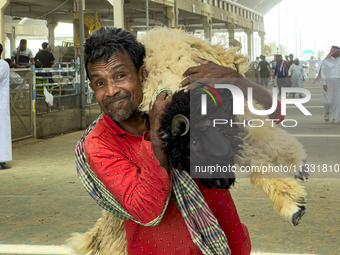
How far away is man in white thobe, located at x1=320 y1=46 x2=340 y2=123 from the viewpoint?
1064cm

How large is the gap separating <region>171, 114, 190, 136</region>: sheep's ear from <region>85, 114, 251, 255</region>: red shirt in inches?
3.9

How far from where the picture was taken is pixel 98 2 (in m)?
21.0

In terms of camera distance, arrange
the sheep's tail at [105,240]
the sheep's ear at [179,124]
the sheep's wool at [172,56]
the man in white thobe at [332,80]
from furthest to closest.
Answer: the man in white thobe at [332,80], the sheep's tail at [105,240], the sheep's wool at [172,56], the sheep's ear at [179,124]

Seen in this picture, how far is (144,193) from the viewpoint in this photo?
4.38 feet

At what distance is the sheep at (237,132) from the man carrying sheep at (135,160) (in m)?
0.06

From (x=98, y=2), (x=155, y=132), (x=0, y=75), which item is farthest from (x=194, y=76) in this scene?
(x=98, y=2)

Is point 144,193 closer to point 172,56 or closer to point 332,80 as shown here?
point 172,56

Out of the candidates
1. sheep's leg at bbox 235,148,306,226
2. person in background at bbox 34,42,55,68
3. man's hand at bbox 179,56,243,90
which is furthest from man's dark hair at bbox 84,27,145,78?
person in background at bbox 34,42,55,68

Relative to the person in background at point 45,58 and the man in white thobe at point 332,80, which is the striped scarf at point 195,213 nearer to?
the man in white thobe at point 332,80

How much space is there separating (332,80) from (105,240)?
990 cm

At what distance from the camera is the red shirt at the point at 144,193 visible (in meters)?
1.33

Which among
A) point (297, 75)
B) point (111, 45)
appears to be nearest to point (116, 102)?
point (111, 45)

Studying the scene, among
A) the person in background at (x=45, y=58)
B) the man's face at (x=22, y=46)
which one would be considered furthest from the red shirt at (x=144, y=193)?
the person in background at (x=45, y=58)

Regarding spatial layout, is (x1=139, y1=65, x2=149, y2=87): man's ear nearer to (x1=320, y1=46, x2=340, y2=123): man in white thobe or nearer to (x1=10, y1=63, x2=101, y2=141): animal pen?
(x1=10, y1=63, x2=101, y2=141): animal pen
